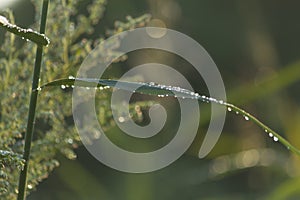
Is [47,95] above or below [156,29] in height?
below

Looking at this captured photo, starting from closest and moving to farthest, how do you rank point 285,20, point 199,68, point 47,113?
point 47,113 → point 199,68 → point 285,20

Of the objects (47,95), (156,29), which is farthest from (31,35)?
(156,29)

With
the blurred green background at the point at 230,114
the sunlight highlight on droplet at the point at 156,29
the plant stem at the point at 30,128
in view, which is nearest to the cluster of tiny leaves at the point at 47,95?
the plant stem at the point at 30,128

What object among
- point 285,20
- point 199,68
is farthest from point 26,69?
point 285,20

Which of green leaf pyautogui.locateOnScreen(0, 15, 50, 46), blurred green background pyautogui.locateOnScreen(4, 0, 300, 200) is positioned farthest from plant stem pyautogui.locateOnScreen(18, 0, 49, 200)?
blurred green background pyautogui.locateOnScreen(4, 0, 300, 200)

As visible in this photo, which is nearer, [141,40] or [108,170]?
[141,40]

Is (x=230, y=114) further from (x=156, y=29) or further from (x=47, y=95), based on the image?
(x=47, y=95)

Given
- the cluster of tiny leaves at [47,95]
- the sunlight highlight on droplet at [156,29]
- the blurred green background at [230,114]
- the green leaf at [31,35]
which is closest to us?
the green leaf at [31,35]

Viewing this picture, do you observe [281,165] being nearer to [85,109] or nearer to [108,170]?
[108,170]

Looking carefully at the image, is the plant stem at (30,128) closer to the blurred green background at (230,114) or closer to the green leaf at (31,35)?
the green leaf at (31,35)
